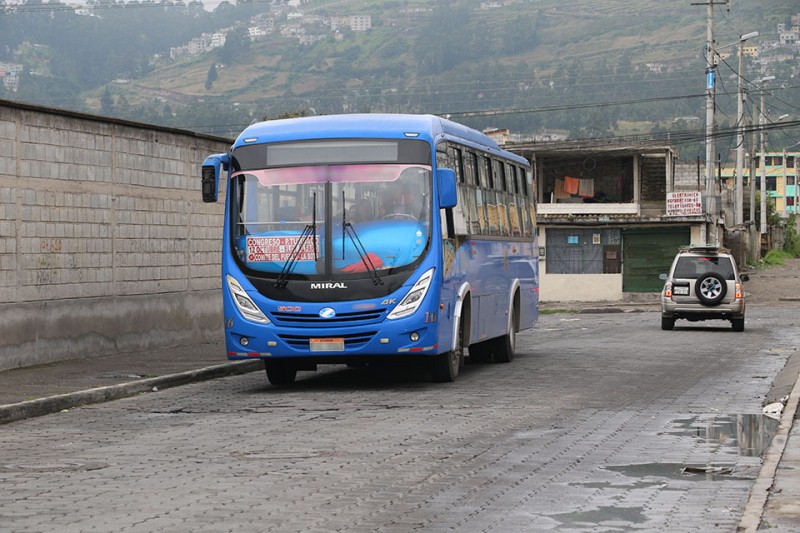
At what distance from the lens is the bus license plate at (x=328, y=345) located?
1686 centimetres

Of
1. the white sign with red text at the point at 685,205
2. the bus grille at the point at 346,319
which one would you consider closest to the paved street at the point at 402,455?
the bus grille at the point at 346,319

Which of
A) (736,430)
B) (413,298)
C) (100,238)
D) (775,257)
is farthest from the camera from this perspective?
(775,257)

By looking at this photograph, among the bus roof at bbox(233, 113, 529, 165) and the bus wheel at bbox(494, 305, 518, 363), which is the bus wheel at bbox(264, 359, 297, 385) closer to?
the bus roof at bbox(233, 113, 529, 165)

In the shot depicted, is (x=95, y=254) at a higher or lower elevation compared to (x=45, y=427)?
higher

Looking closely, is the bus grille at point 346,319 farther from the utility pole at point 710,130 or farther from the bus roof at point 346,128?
the utility pole at point 710,130

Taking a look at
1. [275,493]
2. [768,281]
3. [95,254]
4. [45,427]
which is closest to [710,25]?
[768,281]

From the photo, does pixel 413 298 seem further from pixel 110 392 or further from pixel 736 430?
pixel 736 430

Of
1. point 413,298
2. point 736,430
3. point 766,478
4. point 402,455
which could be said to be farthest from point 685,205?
point 766,478

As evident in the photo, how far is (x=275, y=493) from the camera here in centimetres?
940

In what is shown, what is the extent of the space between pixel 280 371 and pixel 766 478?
9.62m

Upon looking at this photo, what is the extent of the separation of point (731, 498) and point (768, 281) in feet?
181

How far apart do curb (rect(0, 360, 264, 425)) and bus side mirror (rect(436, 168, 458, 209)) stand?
437 cm

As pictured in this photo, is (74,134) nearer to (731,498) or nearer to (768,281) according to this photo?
(731,498)

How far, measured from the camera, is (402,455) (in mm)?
11312
